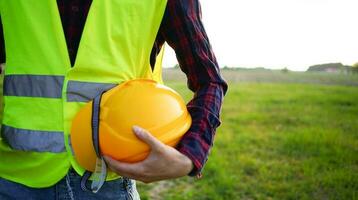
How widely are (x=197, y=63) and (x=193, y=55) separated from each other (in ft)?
0.11

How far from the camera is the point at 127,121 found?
130 cm

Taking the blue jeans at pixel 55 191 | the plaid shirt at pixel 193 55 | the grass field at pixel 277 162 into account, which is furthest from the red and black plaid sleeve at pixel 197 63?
the grass field at pixel 277 162

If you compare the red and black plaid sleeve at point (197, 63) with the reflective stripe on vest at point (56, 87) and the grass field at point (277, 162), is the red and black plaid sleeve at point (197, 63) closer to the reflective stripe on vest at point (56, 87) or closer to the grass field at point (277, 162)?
the reflective stripe on vest at point (56, 87)

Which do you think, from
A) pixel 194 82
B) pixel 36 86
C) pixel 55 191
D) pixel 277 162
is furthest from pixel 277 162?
pixel 36 86

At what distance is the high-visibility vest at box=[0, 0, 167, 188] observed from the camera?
1.40m

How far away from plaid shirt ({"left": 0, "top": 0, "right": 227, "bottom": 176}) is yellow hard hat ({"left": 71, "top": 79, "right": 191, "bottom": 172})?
0.08 metres

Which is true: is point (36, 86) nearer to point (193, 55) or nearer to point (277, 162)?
point (193, 55)

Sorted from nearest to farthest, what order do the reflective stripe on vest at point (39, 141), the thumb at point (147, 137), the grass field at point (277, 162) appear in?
the thumb at point (147, 137) < the reflective stripe on vest at point (39, 141) < the grass field at point (277, 162)

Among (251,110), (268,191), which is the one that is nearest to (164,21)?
(268,191)

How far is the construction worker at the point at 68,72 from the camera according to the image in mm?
1403

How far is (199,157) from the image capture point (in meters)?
1.38

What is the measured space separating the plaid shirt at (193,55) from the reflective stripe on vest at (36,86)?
11cm

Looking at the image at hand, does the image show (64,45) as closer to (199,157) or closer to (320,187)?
(199,157)

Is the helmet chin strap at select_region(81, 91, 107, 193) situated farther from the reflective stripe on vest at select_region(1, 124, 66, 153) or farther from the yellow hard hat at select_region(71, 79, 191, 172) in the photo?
the reflective stripe on vest at select_region(1, 124, 66, 153)
